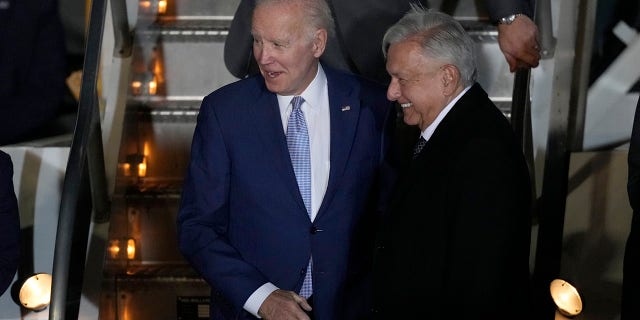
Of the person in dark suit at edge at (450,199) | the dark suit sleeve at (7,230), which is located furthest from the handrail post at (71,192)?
the person in dark suit at edge at (450,199)

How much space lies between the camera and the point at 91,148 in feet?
12.8

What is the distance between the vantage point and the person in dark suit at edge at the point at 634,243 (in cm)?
299

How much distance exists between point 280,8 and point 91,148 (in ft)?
3.64

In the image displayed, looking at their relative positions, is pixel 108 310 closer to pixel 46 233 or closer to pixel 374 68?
pixel 46 233

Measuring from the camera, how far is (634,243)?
300cm

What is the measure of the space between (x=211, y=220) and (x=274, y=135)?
29cm

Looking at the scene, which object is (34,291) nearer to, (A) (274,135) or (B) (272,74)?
(A) (274,135)

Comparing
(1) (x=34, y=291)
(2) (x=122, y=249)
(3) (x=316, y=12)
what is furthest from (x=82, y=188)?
(3) (x=316, y=12)

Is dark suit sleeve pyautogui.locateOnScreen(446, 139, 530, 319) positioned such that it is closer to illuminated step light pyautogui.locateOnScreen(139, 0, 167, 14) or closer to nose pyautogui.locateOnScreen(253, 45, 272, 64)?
nose pyautogui.locateOnScreen(253, 45, 272, 64)

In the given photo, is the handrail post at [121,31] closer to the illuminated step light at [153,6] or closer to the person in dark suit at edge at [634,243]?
the illuminated step light at [153,6]

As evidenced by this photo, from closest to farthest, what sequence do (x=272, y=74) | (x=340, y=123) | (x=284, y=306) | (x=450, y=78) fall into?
(x=450, y=78) → (x=284, y=306) → (x=272, y=74) → (x=340, y=123)

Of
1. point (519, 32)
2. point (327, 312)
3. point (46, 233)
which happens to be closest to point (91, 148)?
point (46, 233)

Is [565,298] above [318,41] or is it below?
below

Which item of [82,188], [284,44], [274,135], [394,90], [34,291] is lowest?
[34,291]
